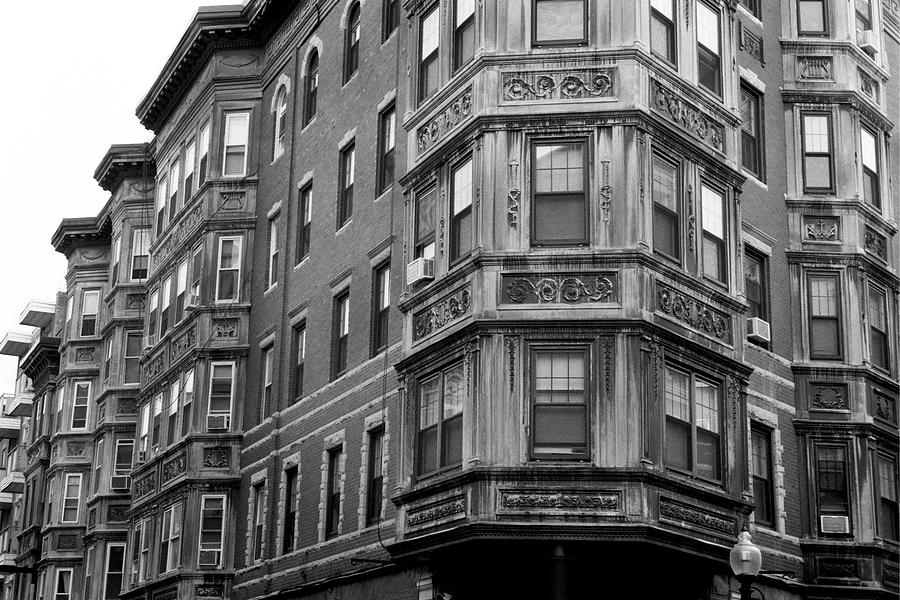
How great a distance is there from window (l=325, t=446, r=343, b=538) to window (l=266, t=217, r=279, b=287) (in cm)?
687

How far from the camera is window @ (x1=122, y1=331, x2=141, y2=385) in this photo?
51.7 meters

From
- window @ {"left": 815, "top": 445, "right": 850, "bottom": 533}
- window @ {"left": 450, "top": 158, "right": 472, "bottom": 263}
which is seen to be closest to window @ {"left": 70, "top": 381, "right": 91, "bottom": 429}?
window @ {"left": 450, "top": 158, "right": 472, "bottom": 263}

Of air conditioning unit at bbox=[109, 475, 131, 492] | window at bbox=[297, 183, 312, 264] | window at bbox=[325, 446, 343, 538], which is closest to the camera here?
window at bbox=[325, 446, 343, 538]

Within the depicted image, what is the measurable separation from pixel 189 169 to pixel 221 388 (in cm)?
794

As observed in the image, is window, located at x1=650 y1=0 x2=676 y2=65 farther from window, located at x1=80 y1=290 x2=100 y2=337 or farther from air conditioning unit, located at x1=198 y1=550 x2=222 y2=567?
window, located at x1=80 y1=290 x2=100 y2=337

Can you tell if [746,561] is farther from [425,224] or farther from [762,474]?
[425,224]

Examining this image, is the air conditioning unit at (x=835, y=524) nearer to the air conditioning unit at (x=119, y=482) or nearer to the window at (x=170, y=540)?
the window at (x=170, y=540)

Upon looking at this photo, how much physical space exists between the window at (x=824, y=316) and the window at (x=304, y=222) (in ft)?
40.9

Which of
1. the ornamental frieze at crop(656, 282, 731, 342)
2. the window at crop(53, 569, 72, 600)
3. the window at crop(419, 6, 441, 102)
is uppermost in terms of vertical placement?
the window at crop(419, 6, 441, 102)

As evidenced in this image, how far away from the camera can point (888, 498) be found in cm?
3016

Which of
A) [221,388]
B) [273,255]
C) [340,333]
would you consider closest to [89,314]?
[221,388]

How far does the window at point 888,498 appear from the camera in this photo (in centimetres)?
2972

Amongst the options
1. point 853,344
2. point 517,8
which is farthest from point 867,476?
point 517,8

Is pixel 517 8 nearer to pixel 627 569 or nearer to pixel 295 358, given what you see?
pixel 627 569
